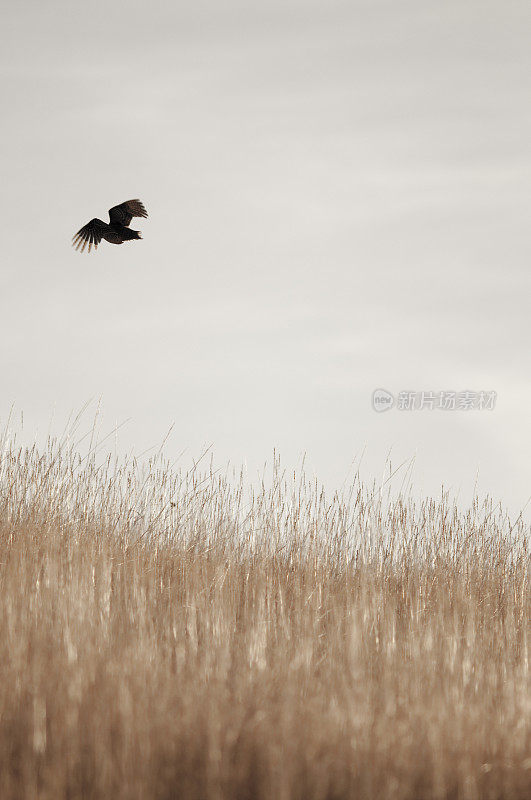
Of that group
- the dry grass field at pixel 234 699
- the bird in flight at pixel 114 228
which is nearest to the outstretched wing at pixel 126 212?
the bird in flight at pixel 114 228

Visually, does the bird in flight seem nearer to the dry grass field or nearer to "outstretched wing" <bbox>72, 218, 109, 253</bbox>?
"outstretched wing" <bbox>72, 218, 109, 253</bbox>

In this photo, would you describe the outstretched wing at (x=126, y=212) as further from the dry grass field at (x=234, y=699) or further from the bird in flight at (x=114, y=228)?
the dry grass field at (x=234, y=699)

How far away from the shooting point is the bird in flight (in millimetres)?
5277

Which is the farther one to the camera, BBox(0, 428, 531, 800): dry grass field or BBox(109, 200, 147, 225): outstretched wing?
BBox(109, 200, 147, 225): outstretched wing

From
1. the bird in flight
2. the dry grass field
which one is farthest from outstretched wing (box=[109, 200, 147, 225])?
the dry grass field

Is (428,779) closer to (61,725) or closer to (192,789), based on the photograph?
(192,789)

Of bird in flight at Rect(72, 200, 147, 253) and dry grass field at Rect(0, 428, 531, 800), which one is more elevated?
bird in flight at Rect(72, 200, 147, 253)

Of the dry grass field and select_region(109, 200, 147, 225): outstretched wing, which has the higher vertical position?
select_region(109, 200, 147, 225): outstretched wing

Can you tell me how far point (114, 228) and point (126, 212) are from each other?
141 mm

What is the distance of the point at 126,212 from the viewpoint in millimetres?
5289

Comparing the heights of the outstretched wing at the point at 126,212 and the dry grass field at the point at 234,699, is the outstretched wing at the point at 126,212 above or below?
above

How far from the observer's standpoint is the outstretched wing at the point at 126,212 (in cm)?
527

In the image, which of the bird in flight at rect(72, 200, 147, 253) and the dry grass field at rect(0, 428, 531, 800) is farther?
the bird in flight at rect(72, 200, 147, 253)

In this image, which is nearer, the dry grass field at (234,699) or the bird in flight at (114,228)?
the dry grass field at (234,699)
